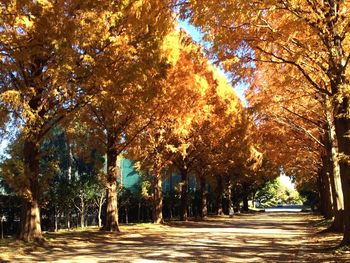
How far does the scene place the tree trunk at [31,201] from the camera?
1380cm

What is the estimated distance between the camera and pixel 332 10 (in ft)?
31.3

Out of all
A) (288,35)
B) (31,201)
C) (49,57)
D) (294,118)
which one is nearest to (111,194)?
(31,201)

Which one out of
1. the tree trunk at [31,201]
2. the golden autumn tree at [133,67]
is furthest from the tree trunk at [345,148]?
the tree trunk at [31,201]

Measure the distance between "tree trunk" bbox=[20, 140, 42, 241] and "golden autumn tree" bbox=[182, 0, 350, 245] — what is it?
280 inches

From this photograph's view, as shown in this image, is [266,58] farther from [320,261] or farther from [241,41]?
[320,261]

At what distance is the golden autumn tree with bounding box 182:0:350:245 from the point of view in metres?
8.34

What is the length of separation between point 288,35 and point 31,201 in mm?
9329

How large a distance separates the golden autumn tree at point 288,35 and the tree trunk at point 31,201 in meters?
7.10

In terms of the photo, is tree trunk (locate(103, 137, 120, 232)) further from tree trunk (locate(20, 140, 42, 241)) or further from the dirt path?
tree trunk (locate(20, 140, 42, 241))

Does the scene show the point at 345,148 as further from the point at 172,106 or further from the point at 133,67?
the point at 172,106

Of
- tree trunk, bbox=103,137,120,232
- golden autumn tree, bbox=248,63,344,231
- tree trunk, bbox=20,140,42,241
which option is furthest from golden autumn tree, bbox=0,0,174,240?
tree trunk, bbox=103,137,120,232

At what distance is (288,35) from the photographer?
1000 cm

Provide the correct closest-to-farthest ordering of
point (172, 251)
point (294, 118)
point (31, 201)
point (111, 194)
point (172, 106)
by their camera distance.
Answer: point (172, 251)
point (31, 201)
point (172, 106)
point (111, 194)
point (294, 118)

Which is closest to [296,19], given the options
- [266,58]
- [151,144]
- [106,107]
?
[266,58]
